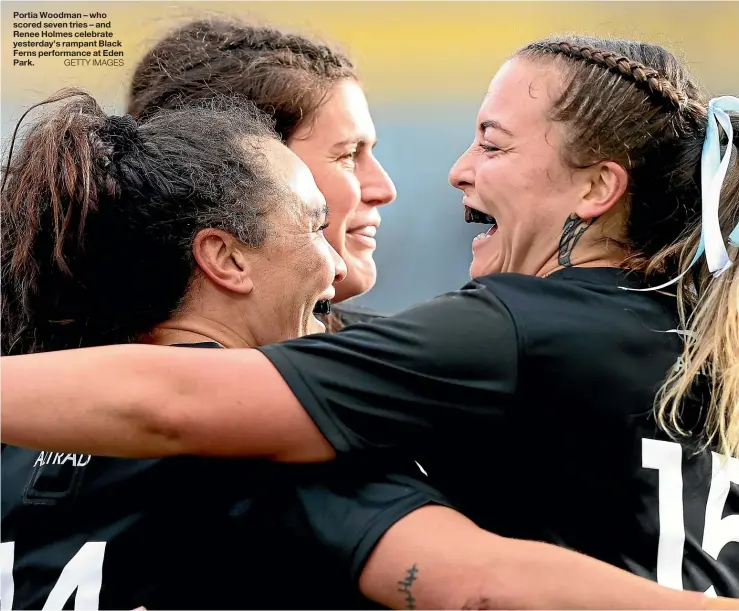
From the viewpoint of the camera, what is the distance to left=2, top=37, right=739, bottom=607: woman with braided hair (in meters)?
1.33

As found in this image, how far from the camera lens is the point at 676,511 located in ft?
4.89

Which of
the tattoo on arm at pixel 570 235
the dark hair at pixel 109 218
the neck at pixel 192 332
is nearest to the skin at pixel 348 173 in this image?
the dark hair at pixel 109 218

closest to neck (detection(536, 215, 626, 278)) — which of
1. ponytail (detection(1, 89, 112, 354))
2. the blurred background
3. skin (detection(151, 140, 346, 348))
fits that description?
skin (detection(151, 140, 346, 348))

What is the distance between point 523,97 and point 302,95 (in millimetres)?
784

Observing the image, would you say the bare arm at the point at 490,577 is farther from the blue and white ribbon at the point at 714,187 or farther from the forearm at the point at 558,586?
the blue and white ribbon at the point at 714,187

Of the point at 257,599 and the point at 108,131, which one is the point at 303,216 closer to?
the point at 108,131

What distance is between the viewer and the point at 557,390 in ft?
4.66

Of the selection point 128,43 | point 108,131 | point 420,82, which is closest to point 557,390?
point 108,131

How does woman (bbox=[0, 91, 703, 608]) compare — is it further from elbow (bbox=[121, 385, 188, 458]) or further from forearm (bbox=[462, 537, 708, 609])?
elbow (bbox=[121, 385, 188, 458])

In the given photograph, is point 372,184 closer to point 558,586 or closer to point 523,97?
point 523,97

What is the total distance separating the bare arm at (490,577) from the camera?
4.21 ft

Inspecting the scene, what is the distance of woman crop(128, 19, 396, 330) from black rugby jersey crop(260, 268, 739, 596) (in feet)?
3.28

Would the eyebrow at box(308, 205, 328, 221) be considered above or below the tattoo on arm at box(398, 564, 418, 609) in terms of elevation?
above

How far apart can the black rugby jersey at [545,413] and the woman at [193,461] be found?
125 mm
